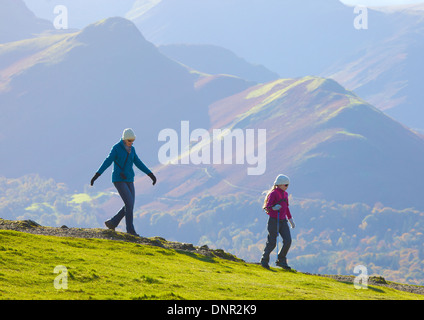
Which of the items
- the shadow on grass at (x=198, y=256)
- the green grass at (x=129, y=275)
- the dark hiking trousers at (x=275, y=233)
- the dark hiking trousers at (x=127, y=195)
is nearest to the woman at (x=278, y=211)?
the dark hiking trousers at (x=275, y=233)

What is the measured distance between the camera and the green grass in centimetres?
1670

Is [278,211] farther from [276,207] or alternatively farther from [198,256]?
[198,256]

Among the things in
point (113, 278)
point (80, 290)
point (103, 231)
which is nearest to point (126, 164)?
point (103, 231)

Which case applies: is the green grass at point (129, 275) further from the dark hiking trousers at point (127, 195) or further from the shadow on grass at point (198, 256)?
the dark hiking trousers at point (127, 195)

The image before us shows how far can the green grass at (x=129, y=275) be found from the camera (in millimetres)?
16703

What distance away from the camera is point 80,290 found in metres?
16.6

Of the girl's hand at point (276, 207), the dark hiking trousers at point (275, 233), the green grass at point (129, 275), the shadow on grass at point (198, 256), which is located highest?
the girl's hand at point (276, 207)

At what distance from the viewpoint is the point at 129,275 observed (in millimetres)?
19375

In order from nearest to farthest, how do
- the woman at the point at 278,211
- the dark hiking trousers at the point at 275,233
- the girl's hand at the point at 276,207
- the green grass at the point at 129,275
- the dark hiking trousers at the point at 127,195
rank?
the green grass at the point at 129,275 < the girl's hand at the point at 276,207 < the woman at the point at 278,211 < the dark hiking trousers at the point at 275,233 < the dark hiking trousers at the point at 127,195

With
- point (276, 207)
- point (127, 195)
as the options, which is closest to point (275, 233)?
point (276, 207)
